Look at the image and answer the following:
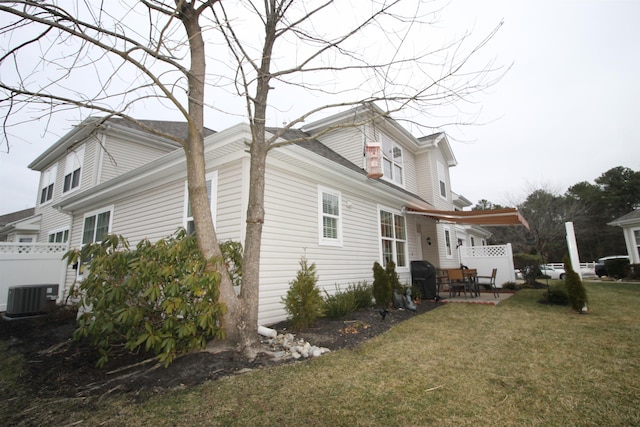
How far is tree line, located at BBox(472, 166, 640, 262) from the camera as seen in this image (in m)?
27.6

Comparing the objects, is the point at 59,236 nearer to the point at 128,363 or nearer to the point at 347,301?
the point at 128,363

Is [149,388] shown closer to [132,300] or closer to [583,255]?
[132,300]

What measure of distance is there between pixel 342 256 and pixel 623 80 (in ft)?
41.6

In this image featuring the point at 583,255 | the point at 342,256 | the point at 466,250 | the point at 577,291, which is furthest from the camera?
the point at 583,255

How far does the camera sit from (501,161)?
3578 cm

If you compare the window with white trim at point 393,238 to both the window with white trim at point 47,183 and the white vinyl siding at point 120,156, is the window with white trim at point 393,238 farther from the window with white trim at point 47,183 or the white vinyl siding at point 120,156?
the window with white trim at point 47,183

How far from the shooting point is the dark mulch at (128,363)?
330 centimetres

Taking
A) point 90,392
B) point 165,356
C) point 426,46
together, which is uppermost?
point 426,46

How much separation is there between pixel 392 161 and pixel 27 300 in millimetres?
12416

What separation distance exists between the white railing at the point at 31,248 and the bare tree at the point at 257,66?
981cm

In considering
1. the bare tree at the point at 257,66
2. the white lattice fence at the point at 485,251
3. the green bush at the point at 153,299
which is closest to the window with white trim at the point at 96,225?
the green bush at the point at 153,299

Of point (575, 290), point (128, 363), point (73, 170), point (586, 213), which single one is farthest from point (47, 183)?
point (586, 213)

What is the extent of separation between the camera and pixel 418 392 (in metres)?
2.93

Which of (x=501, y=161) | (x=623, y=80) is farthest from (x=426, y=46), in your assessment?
(x=501, y=161)
